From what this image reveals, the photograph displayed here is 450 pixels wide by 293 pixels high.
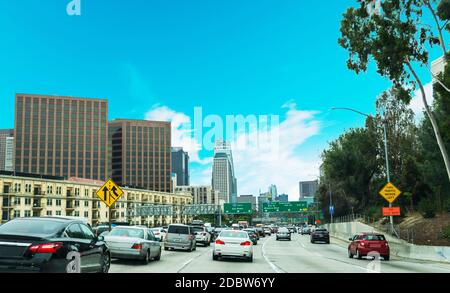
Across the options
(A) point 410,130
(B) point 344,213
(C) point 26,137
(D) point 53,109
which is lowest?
(B) point 344,213

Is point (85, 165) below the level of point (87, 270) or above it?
above

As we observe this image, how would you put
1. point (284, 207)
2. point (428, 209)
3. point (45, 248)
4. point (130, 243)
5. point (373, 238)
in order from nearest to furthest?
point (45, 248) < point (130, 243) < point (373, 238) < point (428, 209) < point (284, 207)

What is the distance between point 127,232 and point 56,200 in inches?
3522

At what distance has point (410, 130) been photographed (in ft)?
179

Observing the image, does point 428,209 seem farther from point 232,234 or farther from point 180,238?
point 232,234

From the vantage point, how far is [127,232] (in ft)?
60.4

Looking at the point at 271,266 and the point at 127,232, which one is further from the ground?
the point at 127,232

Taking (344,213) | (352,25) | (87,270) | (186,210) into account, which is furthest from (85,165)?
(87,270)

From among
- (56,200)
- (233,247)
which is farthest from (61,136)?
(233,247)

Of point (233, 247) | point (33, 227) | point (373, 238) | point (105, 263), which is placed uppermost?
point (33, 227)

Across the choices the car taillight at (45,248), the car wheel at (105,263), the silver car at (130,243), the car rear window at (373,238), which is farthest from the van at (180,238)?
the car taillight at (45,248)

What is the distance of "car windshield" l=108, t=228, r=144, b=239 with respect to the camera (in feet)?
59.8
